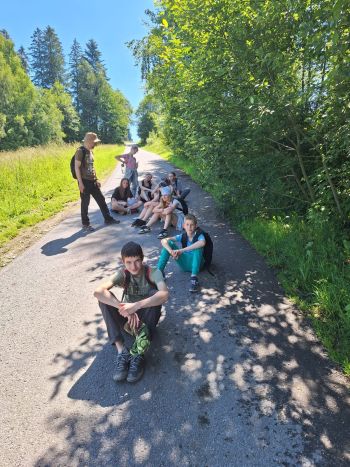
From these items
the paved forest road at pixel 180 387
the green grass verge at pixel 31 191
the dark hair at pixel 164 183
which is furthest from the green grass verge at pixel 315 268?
the green grass verge at pixel 31 191

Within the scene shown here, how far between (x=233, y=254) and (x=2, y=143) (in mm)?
38032

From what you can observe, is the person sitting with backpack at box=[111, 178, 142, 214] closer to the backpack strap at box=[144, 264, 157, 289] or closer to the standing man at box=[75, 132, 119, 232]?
the standing man at box=[75, 132, 119, 232]

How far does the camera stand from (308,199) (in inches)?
236

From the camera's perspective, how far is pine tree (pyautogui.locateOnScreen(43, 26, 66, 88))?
210 feet

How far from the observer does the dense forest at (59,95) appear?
39344 mm

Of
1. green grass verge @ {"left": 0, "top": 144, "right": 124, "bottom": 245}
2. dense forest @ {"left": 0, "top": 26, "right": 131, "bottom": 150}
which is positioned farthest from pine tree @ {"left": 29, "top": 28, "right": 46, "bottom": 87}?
green grass verge @ {"left": 0, "top": 144, "right": 124, "bottom": 245}

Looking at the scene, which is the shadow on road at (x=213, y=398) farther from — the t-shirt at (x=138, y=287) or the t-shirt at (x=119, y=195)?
the t-shirt at (x=119, y=195)

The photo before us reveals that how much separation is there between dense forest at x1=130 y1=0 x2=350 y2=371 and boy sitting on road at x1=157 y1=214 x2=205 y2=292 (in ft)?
4.51

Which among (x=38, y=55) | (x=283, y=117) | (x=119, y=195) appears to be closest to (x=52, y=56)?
(x=38, y=55)

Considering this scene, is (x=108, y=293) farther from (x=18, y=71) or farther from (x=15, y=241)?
(x=18, y=71)

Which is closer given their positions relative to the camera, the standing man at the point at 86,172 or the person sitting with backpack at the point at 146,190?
the standing man at the point at 86,172

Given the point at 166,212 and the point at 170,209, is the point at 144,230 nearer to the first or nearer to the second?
the point at 166,212

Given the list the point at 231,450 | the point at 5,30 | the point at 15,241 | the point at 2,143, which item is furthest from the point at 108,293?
the point at 5,30

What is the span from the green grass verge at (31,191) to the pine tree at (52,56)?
61062 millimetres
